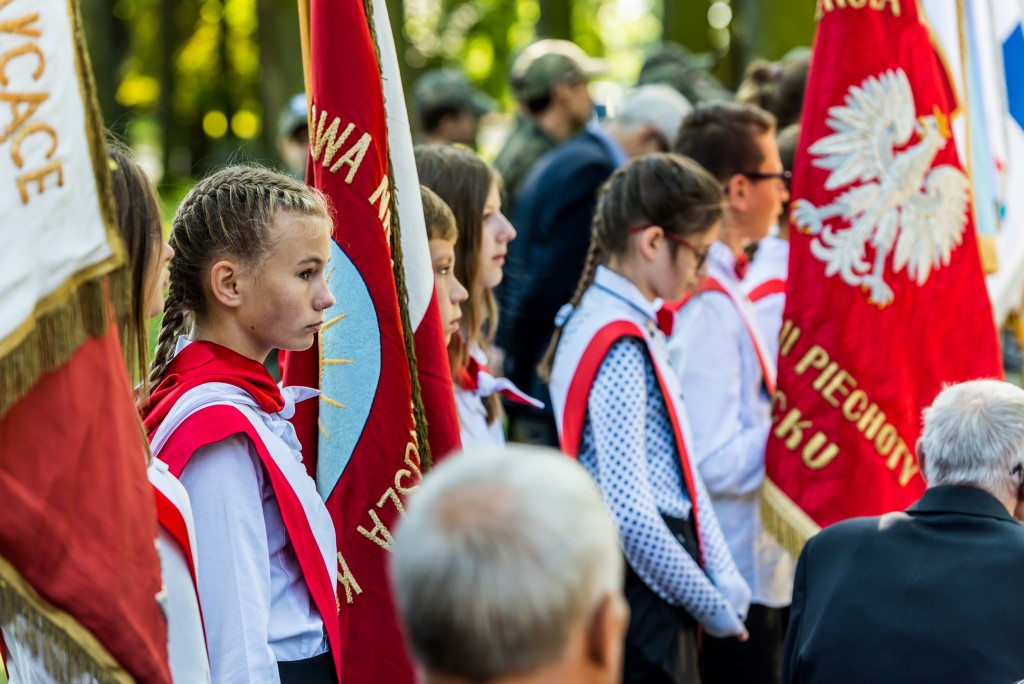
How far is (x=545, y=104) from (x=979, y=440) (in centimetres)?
430

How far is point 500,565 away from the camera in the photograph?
1.39 meters

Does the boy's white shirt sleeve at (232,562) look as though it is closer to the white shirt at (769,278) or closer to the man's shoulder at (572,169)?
the white shirt at (769,278)

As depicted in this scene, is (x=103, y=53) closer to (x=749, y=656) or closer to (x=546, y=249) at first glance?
(x=546, y=249)

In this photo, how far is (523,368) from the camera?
18.3 ft

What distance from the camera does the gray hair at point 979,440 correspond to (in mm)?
2867

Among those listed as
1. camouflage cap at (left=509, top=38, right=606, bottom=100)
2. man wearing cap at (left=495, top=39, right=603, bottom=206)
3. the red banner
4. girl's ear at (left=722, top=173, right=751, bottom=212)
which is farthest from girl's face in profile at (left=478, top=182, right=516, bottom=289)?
camouflage cap at (left=509, top=38, right=606, bottom=100)

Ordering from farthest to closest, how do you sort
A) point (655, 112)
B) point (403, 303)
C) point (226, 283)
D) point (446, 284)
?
point (655, 112), point (446, 284), point (403, 303), point (226, 283)

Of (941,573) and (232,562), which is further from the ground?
(232,562)

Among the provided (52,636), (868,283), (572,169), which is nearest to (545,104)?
(572,169)

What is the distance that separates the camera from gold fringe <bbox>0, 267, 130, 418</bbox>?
1.86 metres

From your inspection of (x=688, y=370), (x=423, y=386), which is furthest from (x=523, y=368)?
(x=423, y=386)

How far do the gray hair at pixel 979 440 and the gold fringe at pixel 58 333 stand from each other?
1815 millimetres

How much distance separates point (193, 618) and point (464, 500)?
38.2 inches

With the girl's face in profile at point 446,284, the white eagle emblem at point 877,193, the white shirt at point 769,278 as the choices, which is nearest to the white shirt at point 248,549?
the girl's face in profile at point 446,284
